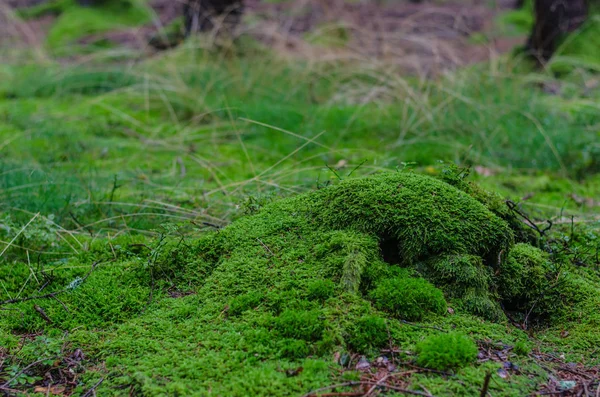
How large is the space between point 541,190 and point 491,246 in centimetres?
196

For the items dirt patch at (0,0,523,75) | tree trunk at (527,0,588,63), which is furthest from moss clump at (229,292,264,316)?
tree trunk at (527,0,588,63)

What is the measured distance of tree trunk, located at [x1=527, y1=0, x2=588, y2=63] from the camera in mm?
6781

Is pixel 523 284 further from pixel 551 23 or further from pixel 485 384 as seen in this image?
pixel 551 23

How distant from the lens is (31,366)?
5.99 feet

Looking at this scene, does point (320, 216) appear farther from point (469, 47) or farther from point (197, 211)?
point (469, 47)

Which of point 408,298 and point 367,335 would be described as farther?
point 408,298

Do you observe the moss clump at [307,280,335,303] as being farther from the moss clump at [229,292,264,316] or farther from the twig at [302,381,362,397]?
the twig at [302,381,362,397]

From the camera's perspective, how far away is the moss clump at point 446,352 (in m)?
1.73

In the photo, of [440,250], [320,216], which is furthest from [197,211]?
[440,250]

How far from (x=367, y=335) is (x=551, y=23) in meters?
6.54

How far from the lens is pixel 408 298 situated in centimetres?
196

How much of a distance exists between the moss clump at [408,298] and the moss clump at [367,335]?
11 centimetres

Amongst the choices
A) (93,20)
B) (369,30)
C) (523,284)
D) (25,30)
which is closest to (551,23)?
(369,30)

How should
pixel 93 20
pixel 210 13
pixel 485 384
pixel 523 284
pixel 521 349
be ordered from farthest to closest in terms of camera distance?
pixel 93 20
pixel 210 13
pixel 523 284
pixel 521 349
pixel 485 384
